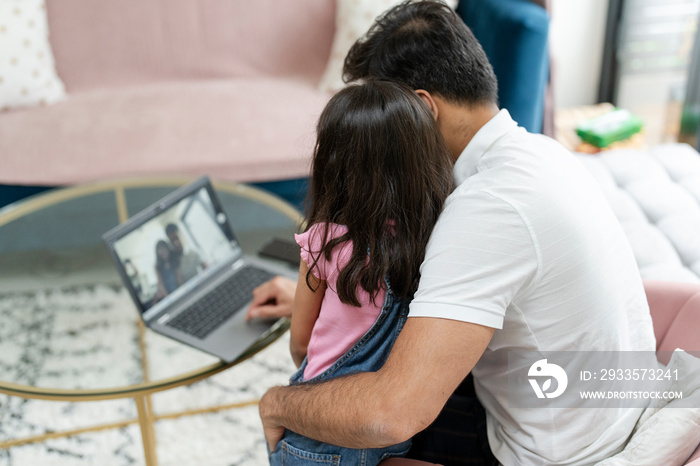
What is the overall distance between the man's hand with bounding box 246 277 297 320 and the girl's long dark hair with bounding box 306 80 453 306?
0.47m

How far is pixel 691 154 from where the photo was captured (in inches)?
75.7

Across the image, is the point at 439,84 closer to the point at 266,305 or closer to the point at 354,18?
the point at 266,305

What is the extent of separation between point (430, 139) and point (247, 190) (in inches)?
46.6

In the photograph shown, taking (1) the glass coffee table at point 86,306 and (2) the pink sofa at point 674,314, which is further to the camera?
(1) the glass coffee table at point 86,306

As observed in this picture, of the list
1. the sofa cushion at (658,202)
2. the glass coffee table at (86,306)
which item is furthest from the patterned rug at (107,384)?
the sofa cushion at (658,202)

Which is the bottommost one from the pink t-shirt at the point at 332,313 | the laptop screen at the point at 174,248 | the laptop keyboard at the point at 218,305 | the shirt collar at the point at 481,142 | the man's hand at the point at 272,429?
the laptop keyboard at the point at 218,305

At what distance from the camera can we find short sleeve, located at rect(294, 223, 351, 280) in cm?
95

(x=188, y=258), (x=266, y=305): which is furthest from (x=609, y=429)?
(x=188, y=258)

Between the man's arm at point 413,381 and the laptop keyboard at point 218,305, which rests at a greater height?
the man's arm at point 413,381

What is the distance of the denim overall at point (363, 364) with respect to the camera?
3.26 feet

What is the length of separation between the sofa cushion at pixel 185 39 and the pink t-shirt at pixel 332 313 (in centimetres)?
195

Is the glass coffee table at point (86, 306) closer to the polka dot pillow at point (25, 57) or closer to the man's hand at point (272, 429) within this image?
the man's hand at point (272, 429)

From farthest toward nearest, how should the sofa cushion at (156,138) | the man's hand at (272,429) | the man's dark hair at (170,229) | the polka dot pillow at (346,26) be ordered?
1. the polka dot pillow at (346,26)
2. the sofa cushion at (156,138)
3. the man's dark hair at (170,229)
4. the man's hand at (272,429)

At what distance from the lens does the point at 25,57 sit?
2527 millimetres
